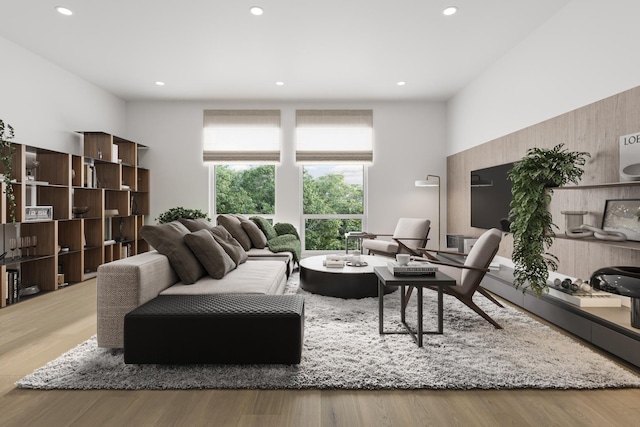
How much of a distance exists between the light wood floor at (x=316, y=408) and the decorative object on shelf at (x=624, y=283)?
1.85 feet

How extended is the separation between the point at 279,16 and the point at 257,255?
275cm

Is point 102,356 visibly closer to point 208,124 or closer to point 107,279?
point 107,279

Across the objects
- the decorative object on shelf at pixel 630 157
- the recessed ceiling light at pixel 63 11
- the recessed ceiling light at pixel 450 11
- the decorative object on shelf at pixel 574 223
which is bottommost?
the decorative object on shelf at pixel 574 223

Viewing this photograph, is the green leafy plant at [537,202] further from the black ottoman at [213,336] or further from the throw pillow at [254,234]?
the throw pillow at [254,234]

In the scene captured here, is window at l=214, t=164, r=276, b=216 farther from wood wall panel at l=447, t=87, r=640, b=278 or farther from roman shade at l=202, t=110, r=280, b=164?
wood wall panel at l=447, t=87, r=640, b=278

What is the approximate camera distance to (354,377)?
84.7 inches

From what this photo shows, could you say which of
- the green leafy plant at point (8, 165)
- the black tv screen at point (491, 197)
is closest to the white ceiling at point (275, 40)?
the green leafy plant at point (8, 165)

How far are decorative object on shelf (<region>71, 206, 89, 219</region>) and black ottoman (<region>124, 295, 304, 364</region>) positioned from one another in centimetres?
344

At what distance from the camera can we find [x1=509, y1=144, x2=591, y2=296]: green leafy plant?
3076 millimetres

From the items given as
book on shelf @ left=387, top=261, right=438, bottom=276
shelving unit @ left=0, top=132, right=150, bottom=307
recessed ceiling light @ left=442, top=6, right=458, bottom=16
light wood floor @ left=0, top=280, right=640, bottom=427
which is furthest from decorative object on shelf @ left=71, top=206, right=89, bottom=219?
recessed ceiling light @ left=442, top=6, right=458, bottom=16

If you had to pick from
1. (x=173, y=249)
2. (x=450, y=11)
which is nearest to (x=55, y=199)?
(x=173, y=249)

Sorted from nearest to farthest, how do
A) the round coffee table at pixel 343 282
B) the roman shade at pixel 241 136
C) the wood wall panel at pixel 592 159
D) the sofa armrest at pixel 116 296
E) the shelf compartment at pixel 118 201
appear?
the sofa armrest at pixel 116 296
the wood wall panel at pixel 592 159
the round coffee table at pixel 343 282
the shelf compartment at pixel 118 201
the roman shade at pixel 241 136

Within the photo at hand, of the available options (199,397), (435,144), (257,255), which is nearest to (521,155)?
(435,144)

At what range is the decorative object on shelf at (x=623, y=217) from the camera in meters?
2.71
